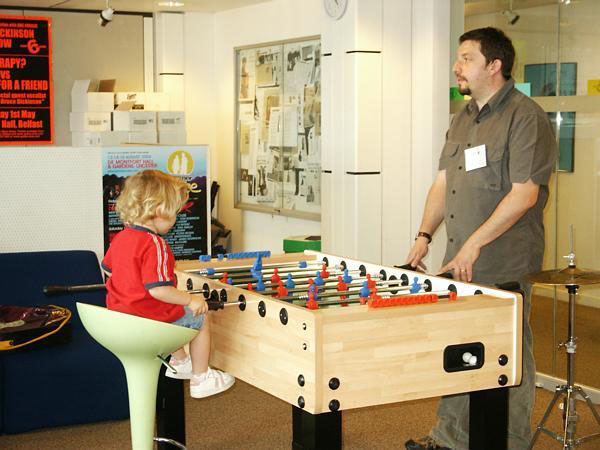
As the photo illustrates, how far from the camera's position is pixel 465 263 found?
12.4 ft

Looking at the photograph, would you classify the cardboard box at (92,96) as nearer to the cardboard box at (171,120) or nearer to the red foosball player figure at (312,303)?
the cardboard box at (171,120)

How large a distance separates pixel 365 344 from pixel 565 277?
158cm

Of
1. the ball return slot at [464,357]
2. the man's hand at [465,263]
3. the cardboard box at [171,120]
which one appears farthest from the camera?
the cardboard box at [171,120]

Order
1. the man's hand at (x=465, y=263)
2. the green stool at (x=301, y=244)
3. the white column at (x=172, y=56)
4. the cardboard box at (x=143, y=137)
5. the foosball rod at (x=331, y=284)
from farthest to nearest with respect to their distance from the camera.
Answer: the white column at (x=172, y=56) < the cardboard box at (x=143, y=137) < the green stool at (x=301, y=244) < the man's hand at (x=465, y=263) < the foosball rod at (x=331, y=284)

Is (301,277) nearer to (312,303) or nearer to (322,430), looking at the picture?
(312,303)

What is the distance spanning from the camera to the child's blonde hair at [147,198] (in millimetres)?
3369

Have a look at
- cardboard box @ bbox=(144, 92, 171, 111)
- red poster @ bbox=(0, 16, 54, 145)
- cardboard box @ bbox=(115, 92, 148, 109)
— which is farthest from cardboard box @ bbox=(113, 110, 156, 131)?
red poster @ bbox=(0, 16, 54, 145)

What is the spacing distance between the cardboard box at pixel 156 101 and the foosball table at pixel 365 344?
681 cm

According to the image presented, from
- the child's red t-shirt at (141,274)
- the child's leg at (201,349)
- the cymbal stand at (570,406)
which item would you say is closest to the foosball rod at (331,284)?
the child's leg at (201,349)

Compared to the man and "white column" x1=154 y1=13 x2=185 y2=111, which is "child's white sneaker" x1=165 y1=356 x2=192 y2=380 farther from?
"white column" x1=154 y1=13 x2=185 y2=111

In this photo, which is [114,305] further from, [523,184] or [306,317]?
[523,184]

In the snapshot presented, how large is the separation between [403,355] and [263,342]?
1.46 feet

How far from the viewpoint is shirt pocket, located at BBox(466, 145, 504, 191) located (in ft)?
12.7

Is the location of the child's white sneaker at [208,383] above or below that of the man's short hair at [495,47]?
below
